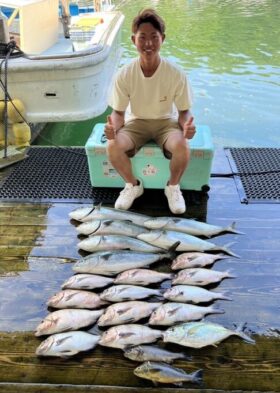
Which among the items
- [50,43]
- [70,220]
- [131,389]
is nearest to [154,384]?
[131,389]

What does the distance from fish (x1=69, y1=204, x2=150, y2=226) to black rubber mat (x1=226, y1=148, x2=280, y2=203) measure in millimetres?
865

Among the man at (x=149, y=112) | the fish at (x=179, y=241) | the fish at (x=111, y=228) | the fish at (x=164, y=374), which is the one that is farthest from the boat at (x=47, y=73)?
the fish at (x=164, y=374)

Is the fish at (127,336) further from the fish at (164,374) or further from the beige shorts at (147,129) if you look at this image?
the beige shorts at (147,129)

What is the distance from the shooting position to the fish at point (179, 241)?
2.68m

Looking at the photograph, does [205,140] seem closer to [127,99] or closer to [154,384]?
[127,99]

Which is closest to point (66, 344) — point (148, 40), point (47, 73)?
point (148, 40)

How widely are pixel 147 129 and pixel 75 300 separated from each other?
4.97ft

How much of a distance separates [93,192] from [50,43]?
371 centimetres

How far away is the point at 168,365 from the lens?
1.88m

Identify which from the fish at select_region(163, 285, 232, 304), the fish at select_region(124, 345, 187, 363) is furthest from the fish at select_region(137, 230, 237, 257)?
the fish at select_region(124, 345, 187, 363)

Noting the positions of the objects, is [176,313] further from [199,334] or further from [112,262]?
[112,262]

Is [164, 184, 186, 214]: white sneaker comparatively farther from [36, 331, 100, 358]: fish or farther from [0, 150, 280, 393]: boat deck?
[36, 331, 100, 358]: fish

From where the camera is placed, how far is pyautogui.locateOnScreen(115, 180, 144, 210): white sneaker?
311 cm

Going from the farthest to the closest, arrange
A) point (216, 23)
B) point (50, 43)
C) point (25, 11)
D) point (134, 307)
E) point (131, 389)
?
point (216, 23)
point (50, 43)
point (25, 11)
point (134, 307)
point (131, 389)
